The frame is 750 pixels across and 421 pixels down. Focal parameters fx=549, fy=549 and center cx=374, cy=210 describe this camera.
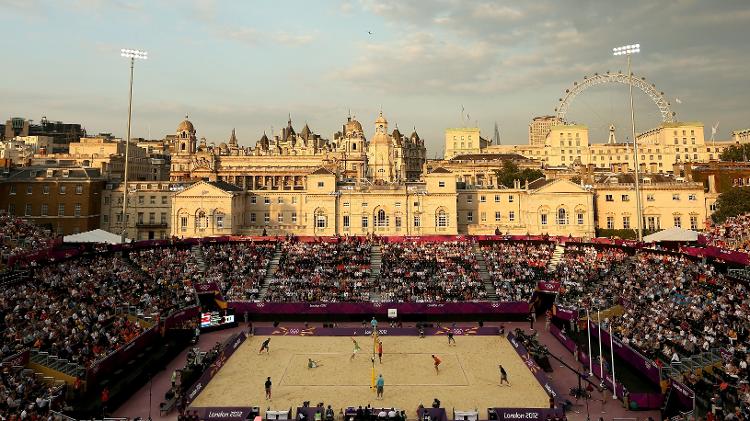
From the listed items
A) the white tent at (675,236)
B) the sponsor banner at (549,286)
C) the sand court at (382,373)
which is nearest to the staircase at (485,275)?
the sponsor banner at (549,286)

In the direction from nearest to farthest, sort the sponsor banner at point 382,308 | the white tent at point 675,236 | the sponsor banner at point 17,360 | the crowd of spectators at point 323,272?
the sponsor banner at point 17,360 < the sponsor banner at point 382,308 < the crowd of spectators at point 323,272 < the white tent at point 675,236

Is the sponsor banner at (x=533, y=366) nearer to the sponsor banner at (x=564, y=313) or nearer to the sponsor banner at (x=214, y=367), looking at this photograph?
the sponsor banner at (x=564, y=313)

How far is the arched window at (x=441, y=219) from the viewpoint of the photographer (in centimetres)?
6762

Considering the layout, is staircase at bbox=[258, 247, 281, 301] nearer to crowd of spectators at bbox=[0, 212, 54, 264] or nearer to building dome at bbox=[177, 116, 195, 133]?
crowd of spectators at bbox=[0, 212, 54, 264]

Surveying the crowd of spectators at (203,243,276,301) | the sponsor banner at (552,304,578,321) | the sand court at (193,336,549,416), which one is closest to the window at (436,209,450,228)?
the crowd of spectators at (203,243,276,301)

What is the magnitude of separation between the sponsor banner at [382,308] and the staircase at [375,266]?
1.41 m

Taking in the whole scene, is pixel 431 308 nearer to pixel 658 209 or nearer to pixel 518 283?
pixel 518 283

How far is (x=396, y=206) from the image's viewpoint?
223 feet

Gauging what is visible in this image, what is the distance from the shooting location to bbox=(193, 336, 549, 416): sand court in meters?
28.6

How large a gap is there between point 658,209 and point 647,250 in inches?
840

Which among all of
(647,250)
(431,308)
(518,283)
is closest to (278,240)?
(431,308)

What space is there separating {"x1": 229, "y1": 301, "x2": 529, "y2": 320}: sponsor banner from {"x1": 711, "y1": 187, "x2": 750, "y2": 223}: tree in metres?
35.1

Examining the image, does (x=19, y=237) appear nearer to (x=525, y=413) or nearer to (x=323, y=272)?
(x=323, y=272)

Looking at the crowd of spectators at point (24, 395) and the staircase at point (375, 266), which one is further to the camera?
the staircase at point (375, 266)
